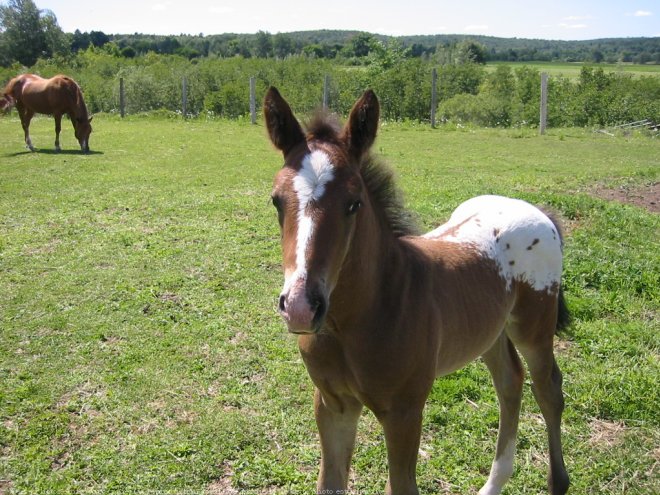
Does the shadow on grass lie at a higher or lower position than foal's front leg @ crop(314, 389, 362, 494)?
higher

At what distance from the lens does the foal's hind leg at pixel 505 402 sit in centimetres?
308

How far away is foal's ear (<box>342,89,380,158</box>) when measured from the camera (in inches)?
88.4

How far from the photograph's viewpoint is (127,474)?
315 centimetres

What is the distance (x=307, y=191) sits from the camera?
2018 mm

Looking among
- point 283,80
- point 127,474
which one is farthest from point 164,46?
point 127,474

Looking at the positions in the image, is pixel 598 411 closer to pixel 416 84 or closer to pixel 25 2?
pixel 416 84

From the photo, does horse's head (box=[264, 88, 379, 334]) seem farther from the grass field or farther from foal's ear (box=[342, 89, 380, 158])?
the grass field

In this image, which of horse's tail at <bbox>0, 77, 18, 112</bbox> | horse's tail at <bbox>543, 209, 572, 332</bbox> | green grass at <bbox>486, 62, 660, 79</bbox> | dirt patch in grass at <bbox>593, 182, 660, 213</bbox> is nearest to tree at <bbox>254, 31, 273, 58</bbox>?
green grass at <bbox>486, 62, 660, 79</bbox>

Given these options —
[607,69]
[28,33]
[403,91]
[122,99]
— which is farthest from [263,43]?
[403,91]

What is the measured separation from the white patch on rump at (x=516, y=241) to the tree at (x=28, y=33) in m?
49.1

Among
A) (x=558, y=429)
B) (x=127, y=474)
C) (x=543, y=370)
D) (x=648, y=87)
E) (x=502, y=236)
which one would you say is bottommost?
(x=127, y=474)

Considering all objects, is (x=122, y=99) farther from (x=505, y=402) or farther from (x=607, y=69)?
(x=607, y=69)

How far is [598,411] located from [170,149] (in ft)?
42.9

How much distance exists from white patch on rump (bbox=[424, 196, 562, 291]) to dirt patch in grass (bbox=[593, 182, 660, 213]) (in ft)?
19.6
